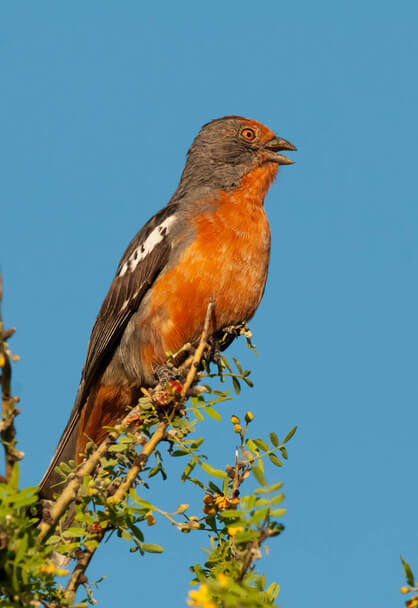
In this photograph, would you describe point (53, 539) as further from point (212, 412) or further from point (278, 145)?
point (278, 145)

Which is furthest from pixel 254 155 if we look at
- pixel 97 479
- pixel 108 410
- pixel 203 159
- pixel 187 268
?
pixel 97 479

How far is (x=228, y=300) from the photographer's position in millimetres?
6395

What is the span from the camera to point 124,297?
7.12 metres

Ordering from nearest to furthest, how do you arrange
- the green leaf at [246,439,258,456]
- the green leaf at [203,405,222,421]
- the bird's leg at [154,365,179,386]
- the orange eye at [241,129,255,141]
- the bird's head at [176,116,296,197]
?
the green leaf at [246,439,258,456] < the green leaf at [203,405,222,421] < the bird's leg at [154,365,179,386] < the bird's head at [176,116,296,197] < the orange eye at [241,129,255,141]

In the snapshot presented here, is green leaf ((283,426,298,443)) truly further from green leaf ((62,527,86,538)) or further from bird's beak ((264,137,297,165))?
bird's beak ((264,137,297,165))

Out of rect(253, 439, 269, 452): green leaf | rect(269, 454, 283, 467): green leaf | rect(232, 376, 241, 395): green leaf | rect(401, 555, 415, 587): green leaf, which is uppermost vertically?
rect(232, 376, 241, 395): green leaf

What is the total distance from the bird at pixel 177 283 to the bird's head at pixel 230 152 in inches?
0.6

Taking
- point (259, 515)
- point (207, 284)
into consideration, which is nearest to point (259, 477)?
point (259, 515)

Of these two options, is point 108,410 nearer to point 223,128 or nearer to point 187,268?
point 187,268

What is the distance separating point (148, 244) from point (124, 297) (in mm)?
548

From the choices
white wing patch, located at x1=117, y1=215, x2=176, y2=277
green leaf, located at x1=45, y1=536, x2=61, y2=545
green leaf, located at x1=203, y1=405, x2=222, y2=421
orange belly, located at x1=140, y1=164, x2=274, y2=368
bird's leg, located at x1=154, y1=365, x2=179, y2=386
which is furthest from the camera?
white wing patch, located at x1=117, y1=215, x2=176, y2=277

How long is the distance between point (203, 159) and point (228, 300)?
2.37m

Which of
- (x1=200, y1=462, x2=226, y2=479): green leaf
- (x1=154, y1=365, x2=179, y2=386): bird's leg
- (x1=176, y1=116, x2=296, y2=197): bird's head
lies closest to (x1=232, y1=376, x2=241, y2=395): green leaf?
(x1=200, y1=462, x2=226, y2=479): green leaf

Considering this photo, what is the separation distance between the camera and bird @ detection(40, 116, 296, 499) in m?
6.42
